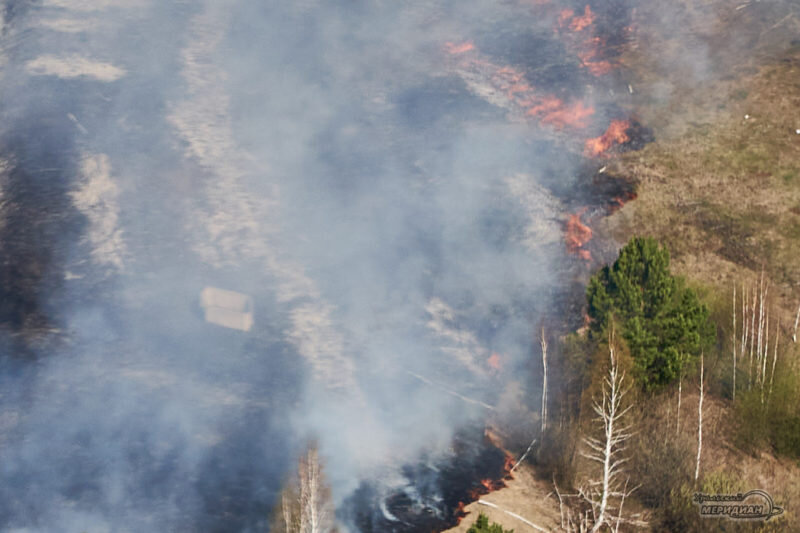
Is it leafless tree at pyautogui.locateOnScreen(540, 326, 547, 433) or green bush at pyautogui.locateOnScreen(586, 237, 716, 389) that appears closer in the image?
green bush at pyautogui.locateOnScreen(586, 237, 716, 389)

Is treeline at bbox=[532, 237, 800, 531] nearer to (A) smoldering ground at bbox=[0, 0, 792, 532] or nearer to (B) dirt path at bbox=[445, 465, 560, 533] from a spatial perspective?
(B) dirt path at bbox=[445, 465, 560, 533]

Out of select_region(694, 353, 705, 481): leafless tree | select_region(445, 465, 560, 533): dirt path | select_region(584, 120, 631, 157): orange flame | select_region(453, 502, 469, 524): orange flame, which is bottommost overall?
select_region(445, 465, 560, 533): dirt path

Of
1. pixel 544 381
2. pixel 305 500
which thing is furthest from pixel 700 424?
pixel 305 500

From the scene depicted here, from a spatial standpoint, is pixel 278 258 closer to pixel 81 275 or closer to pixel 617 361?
pixel 81 275

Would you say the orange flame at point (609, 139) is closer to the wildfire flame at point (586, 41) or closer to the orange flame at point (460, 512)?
the wildfire flame at point (586, 41)

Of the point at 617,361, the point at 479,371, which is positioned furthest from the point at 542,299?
the point at 617,361

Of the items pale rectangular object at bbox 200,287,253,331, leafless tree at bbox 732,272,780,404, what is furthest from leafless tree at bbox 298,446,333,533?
leafless tree at bbox 732,272,780,404
